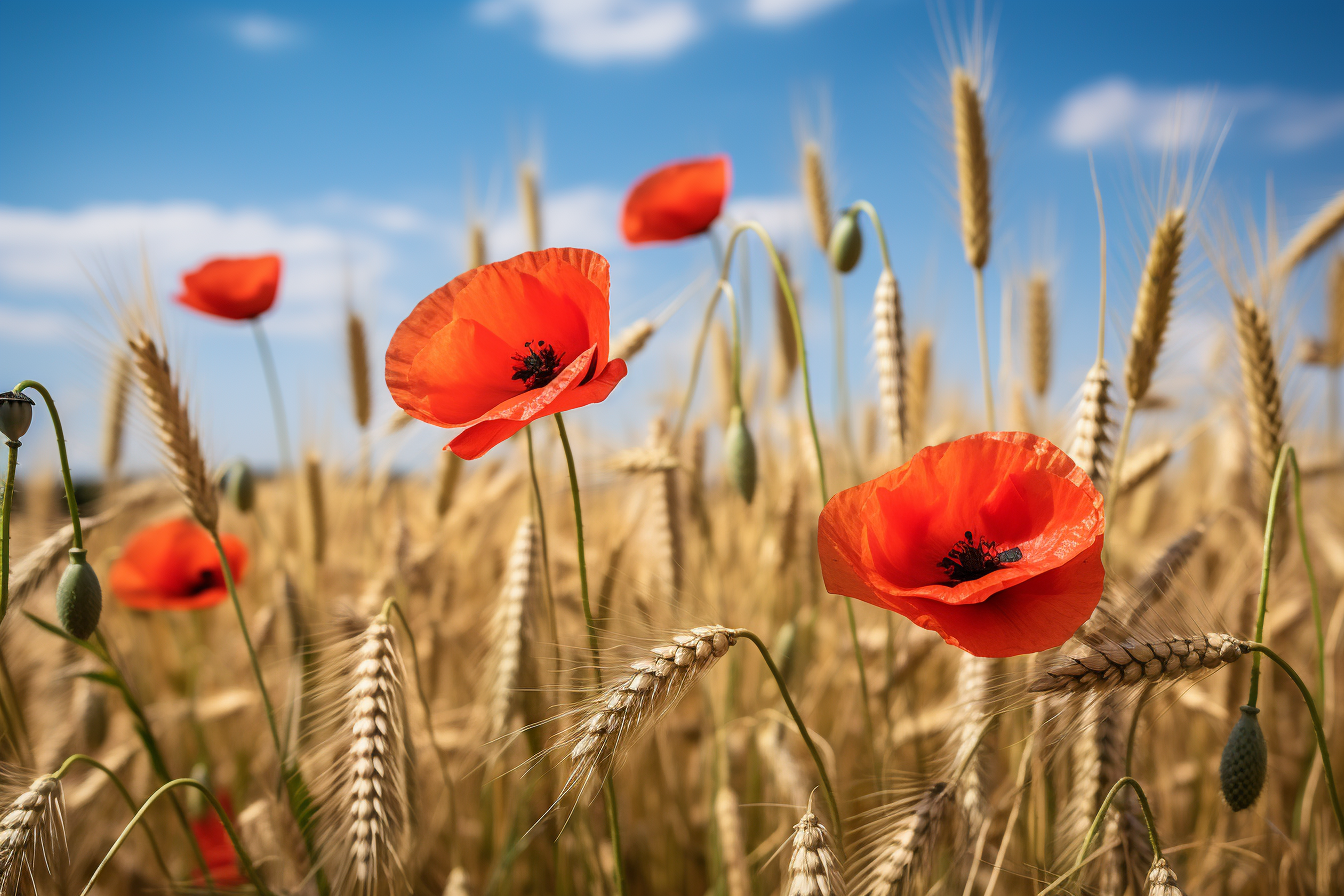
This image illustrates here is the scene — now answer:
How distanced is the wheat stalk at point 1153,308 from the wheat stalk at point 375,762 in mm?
1129

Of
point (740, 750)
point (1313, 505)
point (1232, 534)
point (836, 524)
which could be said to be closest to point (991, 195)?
point (836, 524)

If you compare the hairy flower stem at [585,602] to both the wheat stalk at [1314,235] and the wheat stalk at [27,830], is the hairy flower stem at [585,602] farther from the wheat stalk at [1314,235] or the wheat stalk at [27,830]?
the wheat stalk at [1314,235]

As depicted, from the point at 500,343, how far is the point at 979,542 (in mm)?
638

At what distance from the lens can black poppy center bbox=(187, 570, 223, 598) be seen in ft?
5.80

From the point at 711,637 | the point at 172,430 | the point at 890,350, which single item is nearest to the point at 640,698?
the point at 711,637

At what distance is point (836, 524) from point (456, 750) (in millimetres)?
1511

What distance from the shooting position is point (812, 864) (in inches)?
29.4

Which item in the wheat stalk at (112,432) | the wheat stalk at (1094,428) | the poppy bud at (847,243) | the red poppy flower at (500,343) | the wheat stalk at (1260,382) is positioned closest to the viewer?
the red poppy flower at (500,343)

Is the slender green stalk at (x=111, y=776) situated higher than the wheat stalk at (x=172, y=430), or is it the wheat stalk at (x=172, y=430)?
the wheat stalk at (x=172, y=430)

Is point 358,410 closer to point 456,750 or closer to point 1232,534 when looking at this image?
point 456,750

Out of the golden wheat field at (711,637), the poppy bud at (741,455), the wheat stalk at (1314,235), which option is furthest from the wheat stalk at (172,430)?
the wheat stalk at (1314,235)

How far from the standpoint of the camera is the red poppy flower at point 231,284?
1.74m

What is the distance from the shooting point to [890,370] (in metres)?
1.28

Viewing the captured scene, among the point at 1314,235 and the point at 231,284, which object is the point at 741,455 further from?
the point at 1314,235
